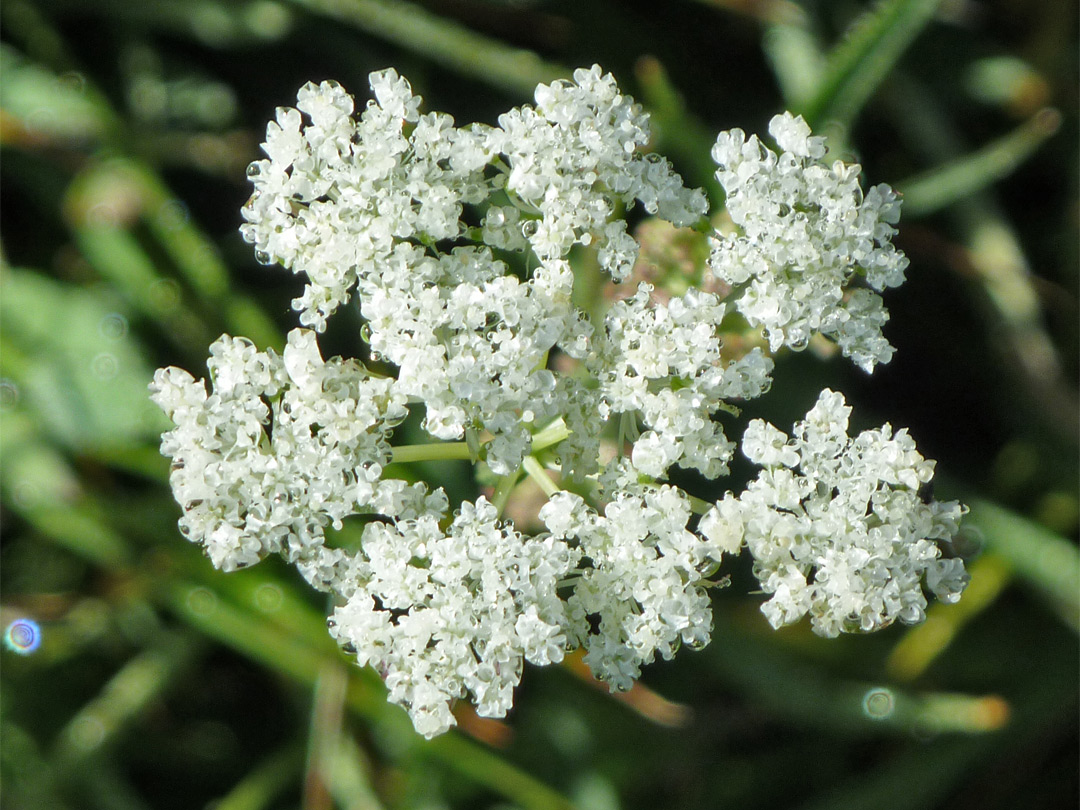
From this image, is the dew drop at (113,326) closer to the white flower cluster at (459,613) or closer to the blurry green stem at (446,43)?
the blurry green stem at (446,43)

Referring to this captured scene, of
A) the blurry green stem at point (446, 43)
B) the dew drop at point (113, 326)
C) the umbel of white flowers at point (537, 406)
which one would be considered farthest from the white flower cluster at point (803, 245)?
the dew drop at point (113, 326)

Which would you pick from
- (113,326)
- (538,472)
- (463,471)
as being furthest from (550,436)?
(113,326)

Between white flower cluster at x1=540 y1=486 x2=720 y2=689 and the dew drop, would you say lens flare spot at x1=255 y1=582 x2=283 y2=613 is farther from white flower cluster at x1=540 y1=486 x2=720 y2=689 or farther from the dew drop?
white flower cluster at x1=540 y1=486 x2=720 y2=689

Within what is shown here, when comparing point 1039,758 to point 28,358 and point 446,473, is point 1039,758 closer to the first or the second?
point 446,473

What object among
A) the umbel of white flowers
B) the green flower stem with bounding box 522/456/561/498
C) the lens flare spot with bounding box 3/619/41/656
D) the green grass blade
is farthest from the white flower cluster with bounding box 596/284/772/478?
the lens flare spot with bounding box 3/619/41/656

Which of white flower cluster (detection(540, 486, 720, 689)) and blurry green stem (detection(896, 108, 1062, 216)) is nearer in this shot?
white flower cluster (detection(540, 486, 720, 689))

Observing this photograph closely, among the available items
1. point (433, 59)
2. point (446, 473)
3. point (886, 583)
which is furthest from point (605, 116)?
point (433, 59)
